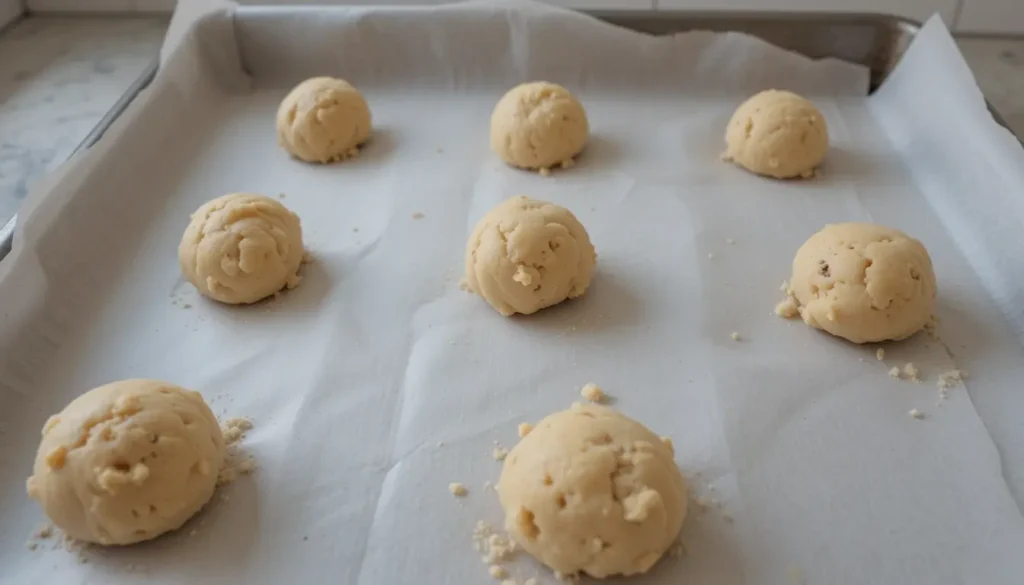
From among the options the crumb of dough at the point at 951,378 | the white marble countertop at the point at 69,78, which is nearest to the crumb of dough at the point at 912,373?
the crumb of dough at the point at 951,378

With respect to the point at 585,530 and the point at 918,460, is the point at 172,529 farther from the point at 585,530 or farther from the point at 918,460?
the point at 918,460

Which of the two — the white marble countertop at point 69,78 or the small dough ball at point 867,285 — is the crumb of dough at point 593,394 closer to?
the small dough ball at point 867,285

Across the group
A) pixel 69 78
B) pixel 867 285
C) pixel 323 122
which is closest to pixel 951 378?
pixel 867 285

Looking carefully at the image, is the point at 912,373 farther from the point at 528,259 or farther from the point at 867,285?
the point at 528,259

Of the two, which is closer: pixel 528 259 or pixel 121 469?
pixel 121 469

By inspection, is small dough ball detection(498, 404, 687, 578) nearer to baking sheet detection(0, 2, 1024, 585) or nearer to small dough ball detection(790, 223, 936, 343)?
baking sheet detection(0, 2, 1024, 585)
